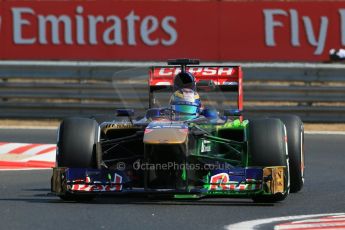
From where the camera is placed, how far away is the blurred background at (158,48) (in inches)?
760

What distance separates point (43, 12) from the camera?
802 inches

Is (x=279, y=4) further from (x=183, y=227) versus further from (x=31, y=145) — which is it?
(x=183, y=227)

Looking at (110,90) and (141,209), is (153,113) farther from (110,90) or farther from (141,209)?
(110,90)

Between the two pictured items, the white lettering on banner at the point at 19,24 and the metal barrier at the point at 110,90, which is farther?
the white lettering on banner at the point at 19,24

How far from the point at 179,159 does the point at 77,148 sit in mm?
978

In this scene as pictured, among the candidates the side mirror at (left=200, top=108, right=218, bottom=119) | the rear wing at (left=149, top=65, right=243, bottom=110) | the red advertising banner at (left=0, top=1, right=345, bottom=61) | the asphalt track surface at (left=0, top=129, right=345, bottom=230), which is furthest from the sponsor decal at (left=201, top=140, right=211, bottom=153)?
the red advertising banner at (left=0, top=1, right=345, bottom=61)

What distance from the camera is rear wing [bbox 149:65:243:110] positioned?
12297 mm

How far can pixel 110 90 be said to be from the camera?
766 inches

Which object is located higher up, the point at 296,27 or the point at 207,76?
the point at 296,27

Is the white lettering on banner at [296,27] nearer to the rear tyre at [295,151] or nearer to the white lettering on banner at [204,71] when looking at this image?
the white lettering on banner at [204,71]

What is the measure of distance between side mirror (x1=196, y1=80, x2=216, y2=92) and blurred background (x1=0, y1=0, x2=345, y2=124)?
695 cm

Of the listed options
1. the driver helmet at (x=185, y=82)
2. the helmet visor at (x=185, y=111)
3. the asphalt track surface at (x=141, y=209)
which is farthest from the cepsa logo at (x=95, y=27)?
the helmet visor at (x=185, y=111)

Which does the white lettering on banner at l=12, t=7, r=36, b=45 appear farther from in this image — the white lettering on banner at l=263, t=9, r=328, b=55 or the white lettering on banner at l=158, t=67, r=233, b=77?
the white lettering on banner at l=158, t=67, r=233, b=77

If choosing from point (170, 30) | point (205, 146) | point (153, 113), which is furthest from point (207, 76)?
point (170, 30)
